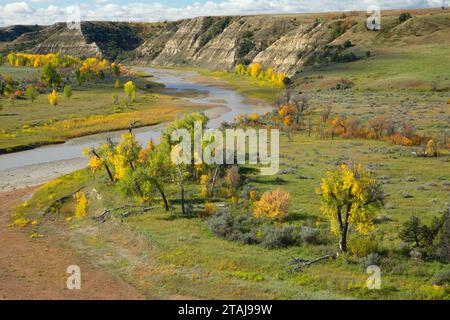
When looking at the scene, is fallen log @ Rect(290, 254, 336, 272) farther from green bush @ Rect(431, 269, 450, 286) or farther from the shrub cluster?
green bush @ Rect(431, 269, 450, 286)

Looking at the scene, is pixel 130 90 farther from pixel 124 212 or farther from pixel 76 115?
pixel 124 212

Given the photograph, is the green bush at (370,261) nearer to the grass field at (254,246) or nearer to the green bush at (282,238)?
the grass field at (254,246)

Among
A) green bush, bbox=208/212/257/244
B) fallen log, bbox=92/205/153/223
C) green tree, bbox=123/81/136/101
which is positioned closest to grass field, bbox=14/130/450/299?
green bush, bbox=208/212/257/244

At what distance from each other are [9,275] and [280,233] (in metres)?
16.5

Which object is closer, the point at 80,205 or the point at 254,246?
the point at 254,246

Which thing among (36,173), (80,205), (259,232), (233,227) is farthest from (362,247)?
(36,173)

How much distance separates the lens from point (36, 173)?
184 ft

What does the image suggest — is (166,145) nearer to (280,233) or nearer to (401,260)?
(280,233)

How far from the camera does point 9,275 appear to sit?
29.4 metres

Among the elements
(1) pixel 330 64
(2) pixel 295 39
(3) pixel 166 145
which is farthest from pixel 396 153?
(2) pixel 295 39

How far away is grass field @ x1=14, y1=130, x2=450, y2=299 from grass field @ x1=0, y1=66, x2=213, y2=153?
2582cm

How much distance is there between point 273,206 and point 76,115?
6501 centimetres

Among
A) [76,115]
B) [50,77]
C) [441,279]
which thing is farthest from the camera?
[50,77]
